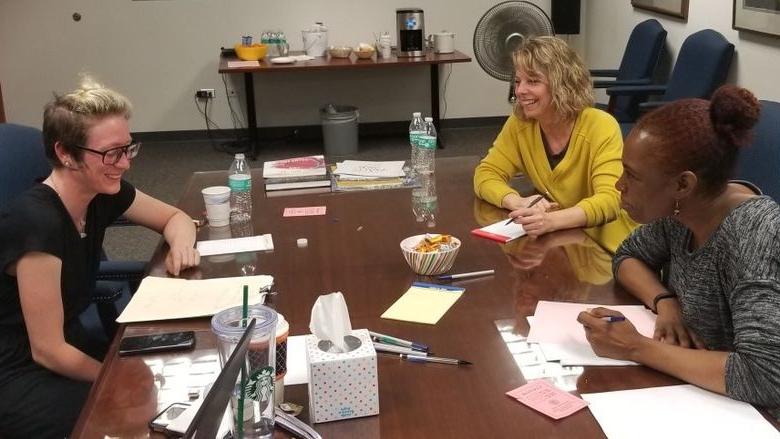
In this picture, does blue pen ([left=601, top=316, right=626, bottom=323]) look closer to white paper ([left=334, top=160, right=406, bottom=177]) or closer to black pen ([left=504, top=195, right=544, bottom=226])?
black pen ([left=504, top=195, right=544, bottom=226])

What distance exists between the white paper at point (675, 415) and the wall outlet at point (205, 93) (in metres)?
5.20

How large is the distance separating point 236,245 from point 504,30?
10.3ft

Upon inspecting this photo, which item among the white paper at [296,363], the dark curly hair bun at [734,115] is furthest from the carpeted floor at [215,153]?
the dark curly hair bun at [734,115]

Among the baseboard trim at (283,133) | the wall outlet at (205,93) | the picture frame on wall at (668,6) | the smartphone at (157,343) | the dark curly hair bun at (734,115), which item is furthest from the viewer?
the baseboard trim at (283,133)

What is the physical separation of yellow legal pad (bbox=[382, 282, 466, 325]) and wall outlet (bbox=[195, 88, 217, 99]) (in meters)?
4.66

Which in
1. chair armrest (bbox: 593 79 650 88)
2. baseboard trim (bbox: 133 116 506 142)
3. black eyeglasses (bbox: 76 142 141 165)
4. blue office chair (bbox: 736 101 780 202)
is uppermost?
black eyeglasses (bbox: 76 142 141 165)

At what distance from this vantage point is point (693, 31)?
14.4 ft

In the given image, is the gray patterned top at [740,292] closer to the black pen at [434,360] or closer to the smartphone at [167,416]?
the black pen at [434,360]

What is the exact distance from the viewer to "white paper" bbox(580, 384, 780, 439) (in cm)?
113

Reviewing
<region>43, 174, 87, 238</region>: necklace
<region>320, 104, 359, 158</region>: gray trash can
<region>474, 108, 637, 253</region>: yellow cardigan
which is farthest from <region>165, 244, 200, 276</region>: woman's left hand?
<region>320, 104, 359, 158</region>: gray trash can

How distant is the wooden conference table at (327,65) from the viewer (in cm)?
520

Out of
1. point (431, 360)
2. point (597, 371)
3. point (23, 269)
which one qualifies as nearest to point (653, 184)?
point (597, 371)

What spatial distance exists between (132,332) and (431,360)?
599 millimetres

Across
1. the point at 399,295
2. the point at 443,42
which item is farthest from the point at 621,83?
the point at 399,295
